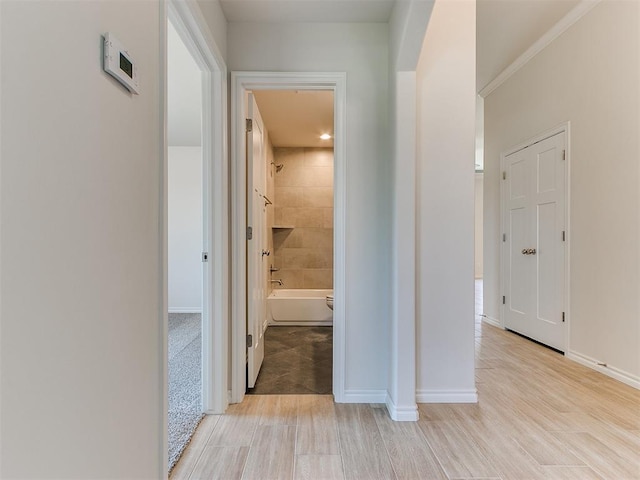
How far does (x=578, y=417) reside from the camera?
182 centimetres

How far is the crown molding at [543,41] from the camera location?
2562 millimetres

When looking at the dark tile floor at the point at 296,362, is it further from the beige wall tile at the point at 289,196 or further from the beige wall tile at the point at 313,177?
the beige wall tile at the point at 313,177

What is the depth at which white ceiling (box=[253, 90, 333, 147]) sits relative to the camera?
116 inches

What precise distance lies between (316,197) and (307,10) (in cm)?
280

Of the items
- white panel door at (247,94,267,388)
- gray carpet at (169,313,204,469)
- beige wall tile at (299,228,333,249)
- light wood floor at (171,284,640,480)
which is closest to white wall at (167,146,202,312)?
gray carpet at (169,313,204,469)

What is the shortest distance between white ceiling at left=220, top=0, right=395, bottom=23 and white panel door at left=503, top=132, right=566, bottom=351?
2163 mm

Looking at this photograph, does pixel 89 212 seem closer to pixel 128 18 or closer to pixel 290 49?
pixel 128 18

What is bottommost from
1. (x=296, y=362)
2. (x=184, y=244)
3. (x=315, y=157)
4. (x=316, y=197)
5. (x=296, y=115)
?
(x=296, y=362)

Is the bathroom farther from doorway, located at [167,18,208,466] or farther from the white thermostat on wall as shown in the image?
the white thermostat on wall

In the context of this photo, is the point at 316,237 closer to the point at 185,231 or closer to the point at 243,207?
the point at 185,231

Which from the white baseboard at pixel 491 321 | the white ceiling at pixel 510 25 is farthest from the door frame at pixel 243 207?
the white baseboard at pixel 491 321

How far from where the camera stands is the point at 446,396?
6.55 ft

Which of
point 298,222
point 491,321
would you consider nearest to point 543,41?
point 491,321

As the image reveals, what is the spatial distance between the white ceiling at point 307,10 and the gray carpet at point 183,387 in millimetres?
2438
